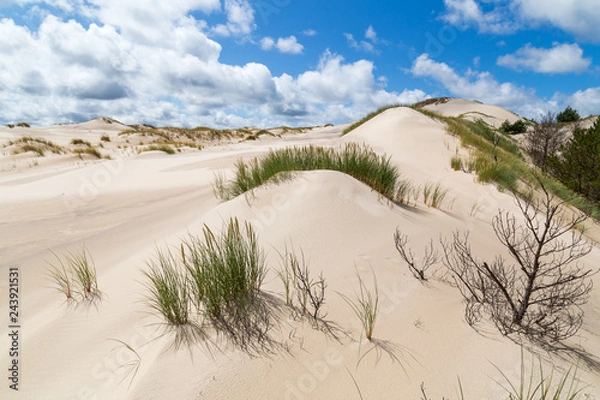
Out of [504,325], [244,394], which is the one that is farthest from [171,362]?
[504,325]

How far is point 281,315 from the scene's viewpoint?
1.69 meters

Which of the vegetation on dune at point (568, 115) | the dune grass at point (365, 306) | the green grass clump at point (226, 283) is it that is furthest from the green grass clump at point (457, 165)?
the vegetation on dune at point (568, 115)

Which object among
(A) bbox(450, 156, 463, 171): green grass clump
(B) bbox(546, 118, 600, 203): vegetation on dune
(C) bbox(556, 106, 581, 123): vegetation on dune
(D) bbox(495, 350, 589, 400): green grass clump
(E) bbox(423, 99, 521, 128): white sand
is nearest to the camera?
(D) bbox(495, 350, 589, 400): green grass clump

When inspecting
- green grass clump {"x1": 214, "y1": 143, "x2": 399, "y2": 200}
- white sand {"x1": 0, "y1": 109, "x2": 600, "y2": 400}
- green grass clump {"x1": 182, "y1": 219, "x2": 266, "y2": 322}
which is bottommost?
white sand {"x1": 0, "y1": 109, "x2": 600, "y2": 400}

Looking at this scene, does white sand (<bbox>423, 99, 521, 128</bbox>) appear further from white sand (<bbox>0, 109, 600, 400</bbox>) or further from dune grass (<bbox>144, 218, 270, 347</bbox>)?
dune grass (<bbox>144, 218, 270, 347</bbox>)

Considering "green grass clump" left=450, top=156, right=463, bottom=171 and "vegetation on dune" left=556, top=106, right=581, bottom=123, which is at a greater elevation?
"vegetation on dune" left=556, top=106, right=581, bottom=123

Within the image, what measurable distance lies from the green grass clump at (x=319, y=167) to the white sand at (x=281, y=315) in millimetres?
443

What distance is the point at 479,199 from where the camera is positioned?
17.4ft

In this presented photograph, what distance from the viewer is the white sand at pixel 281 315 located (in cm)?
134

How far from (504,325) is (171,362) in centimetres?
172

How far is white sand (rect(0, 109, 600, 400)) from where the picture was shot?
1336 millimetres

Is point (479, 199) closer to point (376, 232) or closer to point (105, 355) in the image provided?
point (376, 232)

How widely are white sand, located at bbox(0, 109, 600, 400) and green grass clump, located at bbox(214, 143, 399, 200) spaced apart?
44 centimetres

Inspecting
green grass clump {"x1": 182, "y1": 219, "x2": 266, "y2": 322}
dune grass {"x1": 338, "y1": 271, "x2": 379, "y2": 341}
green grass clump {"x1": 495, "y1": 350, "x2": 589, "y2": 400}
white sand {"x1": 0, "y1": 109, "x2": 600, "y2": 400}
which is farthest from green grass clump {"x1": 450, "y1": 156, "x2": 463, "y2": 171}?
green grass clump {"x1": 182, "y1": 219, "x2": 266, "y2": 322}
